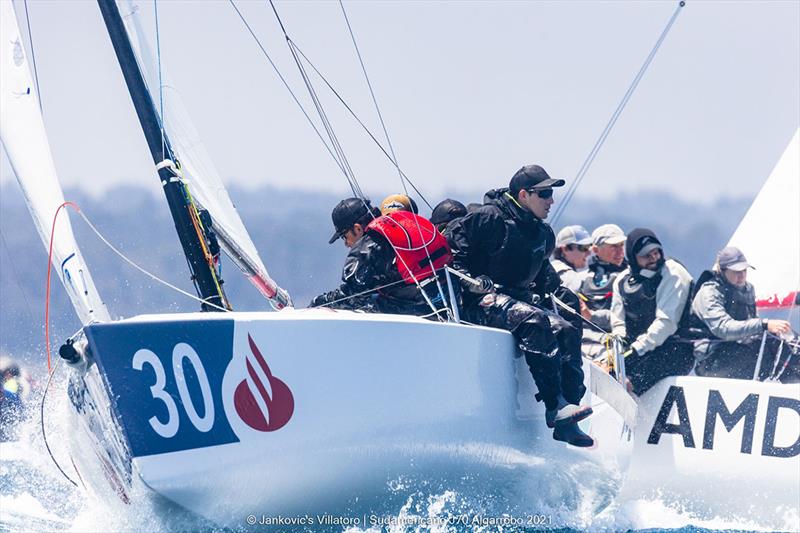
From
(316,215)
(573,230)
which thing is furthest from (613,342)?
(316,215)

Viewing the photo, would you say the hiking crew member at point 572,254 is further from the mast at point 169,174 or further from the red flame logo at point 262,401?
the red flame logo at point 262,401

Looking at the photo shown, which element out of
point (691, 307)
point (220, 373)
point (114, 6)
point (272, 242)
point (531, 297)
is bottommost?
point (272, 242)

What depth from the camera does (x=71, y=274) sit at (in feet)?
19.2

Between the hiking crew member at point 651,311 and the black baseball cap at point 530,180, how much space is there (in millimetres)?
1439

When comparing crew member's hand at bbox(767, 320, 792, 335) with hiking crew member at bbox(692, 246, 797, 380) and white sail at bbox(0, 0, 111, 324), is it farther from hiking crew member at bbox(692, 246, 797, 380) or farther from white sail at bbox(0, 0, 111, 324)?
white sail at bbox(0, 0, 111, 324)

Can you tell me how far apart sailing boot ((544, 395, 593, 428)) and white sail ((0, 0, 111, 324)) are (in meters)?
2.04

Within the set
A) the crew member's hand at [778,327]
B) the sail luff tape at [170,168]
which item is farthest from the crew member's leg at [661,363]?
the sail luff tape at [170,168]

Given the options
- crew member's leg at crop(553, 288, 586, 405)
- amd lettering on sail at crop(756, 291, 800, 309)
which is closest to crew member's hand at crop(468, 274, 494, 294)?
crew member's leg at crop(553, 288, 586, 405)

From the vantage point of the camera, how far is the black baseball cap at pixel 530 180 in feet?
20.5

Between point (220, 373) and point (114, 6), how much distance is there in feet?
8.34

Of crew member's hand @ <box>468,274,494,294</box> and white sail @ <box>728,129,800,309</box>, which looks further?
white sail @ <box>728,129,800,309</box>

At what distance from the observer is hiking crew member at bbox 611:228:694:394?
7.60 m

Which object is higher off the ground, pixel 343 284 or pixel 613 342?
pixel 343 284

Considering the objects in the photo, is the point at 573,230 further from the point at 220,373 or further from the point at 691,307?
the point at 220,373
